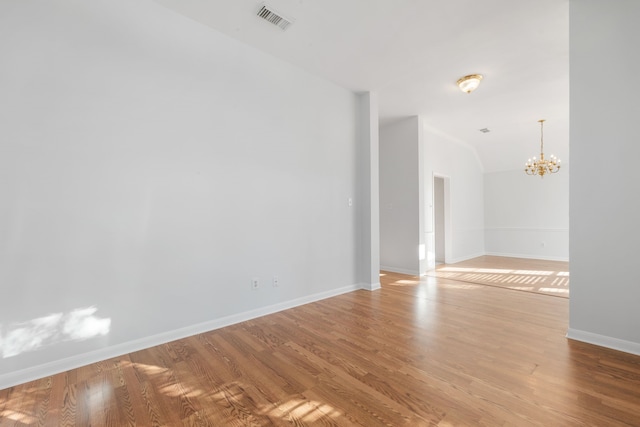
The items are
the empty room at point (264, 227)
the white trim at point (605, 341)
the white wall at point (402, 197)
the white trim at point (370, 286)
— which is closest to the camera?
the empty room at point (264, 227)

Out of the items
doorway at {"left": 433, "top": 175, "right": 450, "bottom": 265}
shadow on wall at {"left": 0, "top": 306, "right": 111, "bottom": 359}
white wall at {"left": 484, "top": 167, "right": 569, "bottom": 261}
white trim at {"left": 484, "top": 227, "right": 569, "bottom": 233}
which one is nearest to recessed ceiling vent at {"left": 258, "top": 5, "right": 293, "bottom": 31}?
shadow on wall at {"left": 0, "top": 306, "right": 111, "bottom": 359}

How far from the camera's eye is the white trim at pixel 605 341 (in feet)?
7.21

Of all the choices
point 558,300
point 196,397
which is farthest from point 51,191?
point 558,300

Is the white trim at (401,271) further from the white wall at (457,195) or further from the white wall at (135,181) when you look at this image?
the white wall at (135,181)

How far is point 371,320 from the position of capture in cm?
299

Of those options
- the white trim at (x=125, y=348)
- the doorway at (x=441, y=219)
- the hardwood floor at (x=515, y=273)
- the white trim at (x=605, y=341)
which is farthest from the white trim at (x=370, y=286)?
the doorway at (x=441, y=219)

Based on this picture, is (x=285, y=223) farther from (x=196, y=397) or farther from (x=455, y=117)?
(x=455, y=117)

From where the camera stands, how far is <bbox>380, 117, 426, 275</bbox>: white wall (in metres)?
5.27

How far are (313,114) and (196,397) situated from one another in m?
3.31

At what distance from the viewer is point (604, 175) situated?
7.69 feet

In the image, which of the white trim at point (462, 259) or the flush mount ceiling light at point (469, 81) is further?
the white trim at point (462, 259)

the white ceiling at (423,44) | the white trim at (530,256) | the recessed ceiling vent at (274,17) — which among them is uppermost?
the recessed ceiling vent at (274,17)

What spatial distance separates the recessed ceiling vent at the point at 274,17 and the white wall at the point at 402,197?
3.33 m

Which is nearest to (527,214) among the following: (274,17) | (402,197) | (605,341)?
(402,197)
